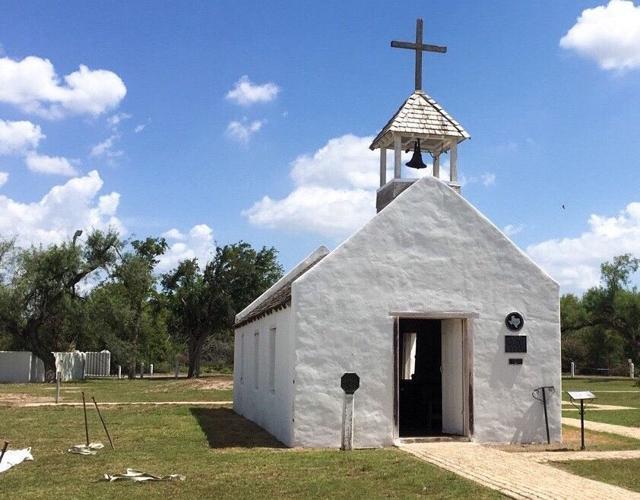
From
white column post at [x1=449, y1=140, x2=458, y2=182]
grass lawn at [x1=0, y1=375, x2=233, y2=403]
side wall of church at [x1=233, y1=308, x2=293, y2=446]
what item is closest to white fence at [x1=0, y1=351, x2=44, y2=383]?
grass lawn at [x1=0, y1=375, x2=233, y2=403]

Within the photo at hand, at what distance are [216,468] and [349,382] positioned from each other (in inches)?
117

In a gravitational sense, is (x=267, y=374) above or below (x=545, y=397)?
above

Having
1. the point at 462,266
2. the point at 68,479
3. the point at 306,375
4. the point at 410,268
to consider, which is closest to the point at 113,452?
the point at 68,479

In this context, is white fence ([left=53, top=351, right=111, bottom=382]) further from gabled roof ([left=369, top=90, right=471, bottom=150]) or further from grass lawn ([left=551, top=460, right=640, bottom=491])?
grass lawn ([left=551, top=460, right=640, bottom=491])

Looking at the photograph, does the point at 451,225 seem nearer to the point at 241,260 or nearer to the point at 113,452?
the point at 113,452

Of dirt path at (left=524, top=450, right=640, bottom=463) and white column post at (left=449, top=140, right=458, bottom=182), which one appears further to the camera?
white column post at (left=449, top=140, right=458, bottom=182)

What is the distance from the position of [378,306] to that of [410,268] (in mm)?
924

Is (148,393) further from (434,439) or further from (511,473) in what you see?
(511,473)

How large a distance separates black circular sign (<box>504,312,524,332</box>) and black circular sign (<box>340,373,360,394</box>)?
3.11m

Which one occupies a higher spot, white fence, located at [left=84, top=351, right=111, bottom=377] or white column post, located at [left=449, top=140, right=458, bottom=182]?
white column post, located at [left=449, top=140, right=458, bottom=182]

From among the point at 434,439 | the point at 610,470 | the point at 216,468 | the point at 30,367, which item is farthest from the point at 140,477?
the point at 30,367

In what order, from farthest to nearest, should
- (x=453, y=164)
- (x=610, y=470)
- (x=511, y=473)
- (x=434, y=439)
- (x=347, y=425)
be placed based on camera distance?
(x=453, y=164) → (x=434, y=439) → (x=347, y=425) → (x=610, y=470) → (x=511, y=473)

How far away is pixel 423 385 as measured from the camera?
15.7m

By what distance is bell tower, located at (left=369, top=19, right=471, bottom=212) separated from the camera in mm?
15195
